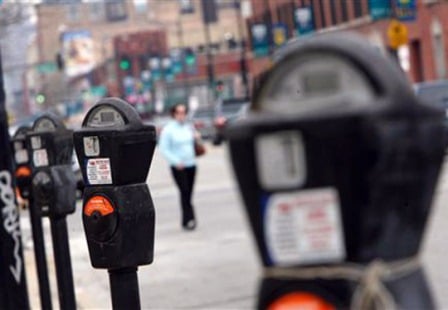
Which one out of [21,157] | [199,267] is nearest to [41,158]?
[21,157]

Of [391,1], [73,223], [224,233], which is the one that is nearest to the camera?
[73,223]

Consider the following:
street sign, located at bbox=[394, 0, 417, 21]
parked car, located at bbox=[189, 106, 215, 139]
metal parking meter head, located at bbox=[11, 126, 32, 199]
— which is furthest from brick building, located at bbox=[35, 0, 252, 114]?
metal parking meter head, located at bbox=[11, 126, 32, 199]

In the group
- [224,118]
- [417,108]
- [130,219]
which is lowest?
[224,118]

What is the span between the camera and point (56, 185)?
7.91 meters

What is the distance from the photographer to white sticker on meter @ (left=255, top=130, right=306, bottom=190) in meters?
2.86

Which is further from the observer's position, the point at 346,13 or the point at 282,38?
the point at 346,13

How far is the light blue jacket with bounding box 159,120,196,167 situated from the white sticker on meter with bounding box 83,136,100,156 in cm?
872

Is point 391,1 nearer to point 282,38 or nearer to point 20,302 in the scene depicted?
point 282,38

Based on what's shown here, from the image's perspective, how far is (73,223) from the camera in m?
11.0

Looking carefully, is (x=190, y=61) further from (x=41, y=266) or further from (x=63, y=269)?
(x=63, y=269)

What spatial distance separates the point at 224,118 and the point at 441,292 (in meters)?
31.3

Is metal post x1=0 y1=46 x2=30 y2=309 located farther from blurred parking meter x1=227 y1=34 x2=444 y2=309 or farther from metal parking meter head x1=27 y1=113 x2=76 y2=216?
blurred parking meter x1=227 y1=34 x2=444 y2=309

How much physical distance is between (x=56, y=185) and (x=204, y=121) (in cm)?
3897

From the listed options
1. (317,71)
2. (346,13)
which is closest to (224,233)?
(317,71)
